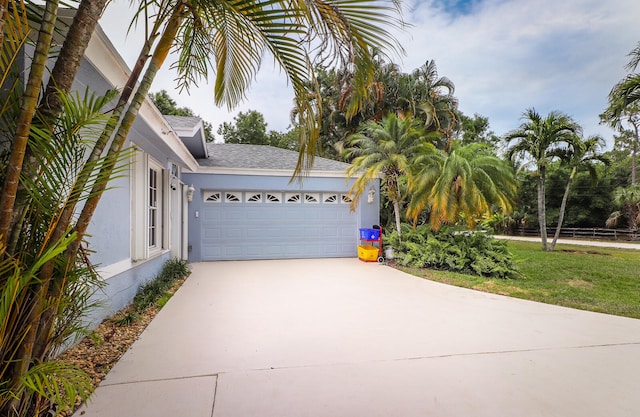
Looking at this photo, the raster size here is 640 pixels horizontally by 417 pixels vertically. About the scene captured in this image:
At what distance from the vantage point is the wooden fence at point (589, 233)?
834 inches

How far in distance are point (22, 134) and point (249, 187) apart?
892 cm

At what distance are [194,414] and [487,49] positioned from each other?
38.7ft

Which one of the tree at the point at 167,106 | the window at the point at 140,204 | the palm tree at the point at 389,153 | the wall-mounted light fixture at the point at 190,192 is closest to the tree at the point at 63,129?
the window at the point at 140,204

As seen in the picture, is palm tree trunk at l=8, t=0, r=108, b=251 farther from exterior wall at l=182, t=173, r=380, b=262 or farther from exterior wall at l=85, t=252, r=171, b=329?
exterior wall at l=182, t=173, r=380, b=262

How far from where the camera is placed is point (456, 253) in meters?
8.60

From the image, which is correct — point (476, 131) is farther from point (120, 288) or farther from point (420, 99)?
point (120, 288)

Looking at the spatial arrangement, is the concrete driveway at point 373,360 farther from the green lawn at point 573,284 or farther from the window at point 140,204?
the window at point 140,204

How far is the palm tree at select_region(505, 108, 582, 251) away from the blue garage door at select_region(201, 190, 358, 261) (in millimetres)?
8345

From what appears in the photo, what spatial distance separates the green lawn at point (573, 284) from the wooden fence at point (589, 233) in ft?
47.5

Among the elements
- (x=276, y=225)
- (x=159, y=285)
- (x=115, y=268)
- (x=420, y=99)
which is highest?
(x=420, y=99)

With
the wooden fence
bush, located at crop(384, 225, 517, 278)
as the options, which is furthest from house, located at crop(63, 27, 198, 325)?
the wooden fence

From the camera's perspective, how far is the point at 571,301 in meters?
5.75

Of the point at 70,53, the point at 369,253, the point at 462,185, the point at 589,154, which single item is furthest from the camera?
the point at 589,154

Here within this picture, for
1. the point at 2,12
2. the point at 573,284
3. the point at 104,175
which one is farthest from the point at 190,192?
the point at 573,284
